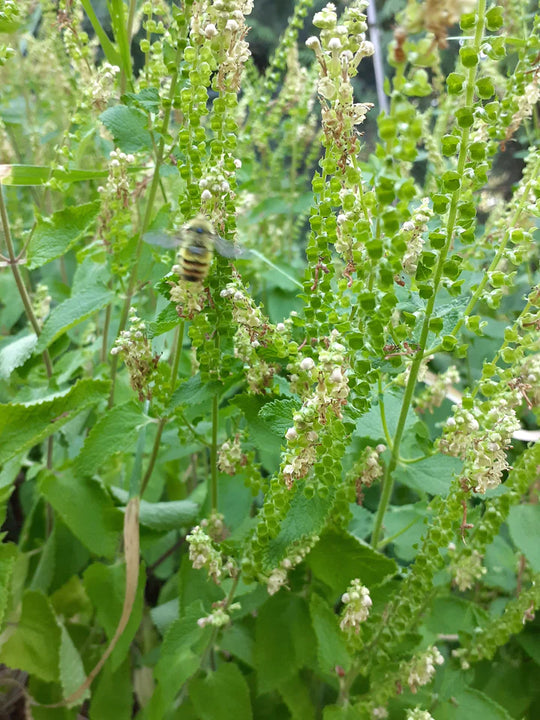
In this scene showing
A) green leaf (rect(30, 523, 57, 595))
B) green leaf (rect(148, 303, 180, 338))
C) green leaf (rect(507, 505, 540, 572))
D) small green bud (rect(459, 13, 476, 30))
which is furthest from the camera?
green leaf (rect(30, 523, 57, 595))

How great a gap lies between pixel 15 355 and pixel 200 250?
0.27 m

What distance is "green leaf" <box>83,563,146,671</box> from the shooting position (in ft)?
1.81

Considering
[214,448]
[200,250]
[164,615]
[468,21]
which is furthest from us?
[164,615]

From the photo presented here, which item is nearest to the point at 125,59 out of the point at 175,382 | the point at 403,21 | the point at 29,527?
the point at 175,382

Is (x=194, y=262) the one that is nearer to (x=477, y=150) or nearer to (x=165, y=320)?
(x=165, y=320)

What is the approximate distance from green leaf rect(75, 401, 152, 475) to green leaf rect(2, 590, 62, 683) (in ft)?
0.61

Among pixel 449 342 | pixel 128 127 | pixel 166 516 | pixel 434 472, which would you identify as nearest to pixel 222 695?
pixel 166 516

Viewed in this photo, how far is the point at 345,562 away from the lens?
46 cm

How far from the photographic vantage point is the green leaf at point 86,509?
0.55 metres

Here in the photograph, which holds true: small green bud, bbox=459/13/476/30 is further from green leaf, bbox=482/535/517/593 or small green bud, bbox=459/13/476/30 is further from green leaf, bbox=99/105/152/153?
green leaf, bbox=482/535/517/593

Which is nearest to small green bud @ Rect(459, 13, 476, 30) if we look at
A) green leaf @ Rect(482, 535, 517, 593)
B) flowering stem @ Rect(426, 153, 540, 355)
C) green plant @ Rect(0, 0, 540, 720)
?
green plant @ Rect(0, 0, 540, 720)

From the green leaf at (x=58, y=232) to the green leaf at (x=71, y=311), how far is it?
4cm

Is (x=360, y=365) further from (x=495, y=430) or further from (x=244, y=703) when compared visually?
(x=244, y=703)

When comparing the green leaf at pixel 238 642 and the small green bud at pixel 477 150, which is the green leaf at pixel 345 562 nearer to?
the green leaf at pixel 238 642
